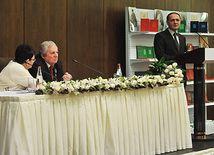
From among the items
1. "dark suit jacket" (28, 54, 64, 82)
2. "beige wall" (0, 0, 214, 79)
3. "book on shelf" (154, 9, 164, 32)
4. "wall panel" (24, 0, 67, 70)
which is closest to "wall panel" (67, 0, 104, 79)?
"beige wall" (0, 0, 214, 79)

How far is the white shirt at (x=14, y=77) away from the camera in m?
4.05

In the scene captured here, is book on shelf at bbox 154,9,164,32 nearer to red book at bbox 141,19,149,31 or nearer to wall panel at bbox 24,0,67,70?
red book at bbox 141,19,149,31

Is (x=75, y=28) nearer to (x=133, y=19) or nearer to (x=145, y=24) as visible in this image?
(x=133, y=19)

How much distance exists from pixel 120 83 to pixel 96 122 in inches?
17.6

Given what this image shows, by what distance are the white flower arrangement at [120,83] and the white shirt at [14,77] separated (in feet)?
2.46

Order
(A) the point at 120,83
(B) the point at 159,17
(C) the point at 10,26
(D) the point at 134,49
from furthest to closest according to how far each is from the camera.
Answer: (B) the point at 159,17, (D) the point at 134,49, (C) the point at 10,26, (A) the point at 120,83

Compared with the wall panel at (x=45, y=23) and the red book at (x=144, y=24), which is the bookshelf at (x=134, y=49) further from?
the wall panel at (x=45, y=23)

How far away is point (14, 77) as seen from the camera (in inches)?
160

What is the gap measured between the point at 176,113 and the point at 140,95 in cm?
56

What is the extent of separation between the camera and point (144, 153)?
3.75 meters

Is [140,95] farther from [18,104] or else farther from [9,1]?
[9,1]

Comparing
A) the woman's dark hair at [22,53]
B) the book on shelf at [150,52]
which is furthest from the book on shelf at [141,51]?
the woman's dark hair at [22,53]

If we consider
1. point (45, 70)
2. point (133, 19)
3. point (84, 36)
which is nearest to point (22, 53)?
point (45, 70)

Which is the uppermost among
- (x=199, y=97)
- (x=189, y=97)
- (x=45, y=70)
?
(x=45, y=70)
